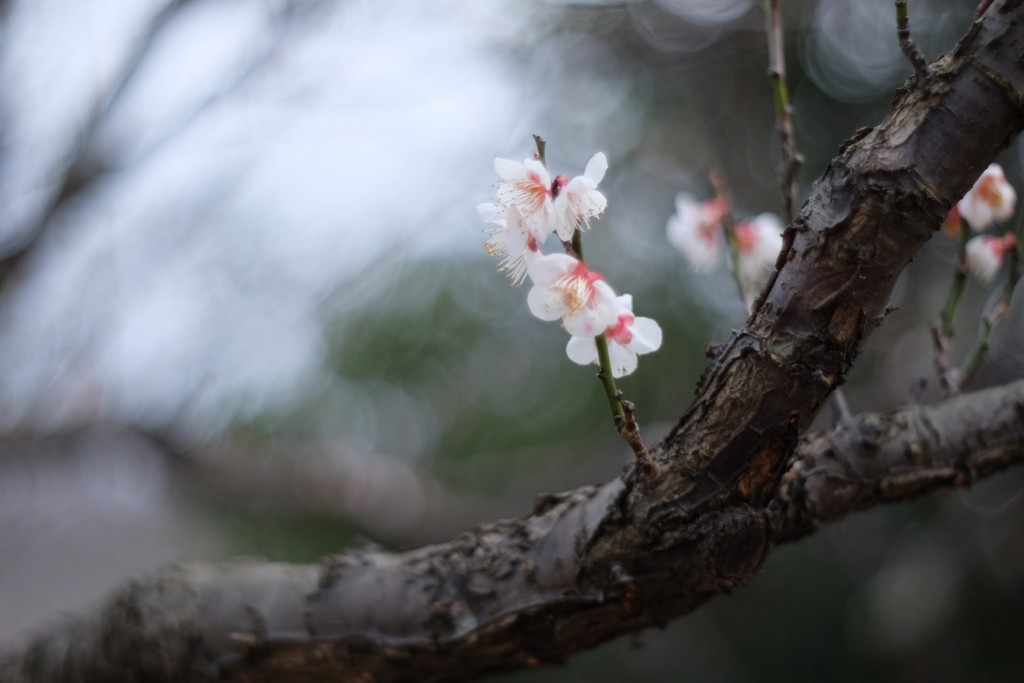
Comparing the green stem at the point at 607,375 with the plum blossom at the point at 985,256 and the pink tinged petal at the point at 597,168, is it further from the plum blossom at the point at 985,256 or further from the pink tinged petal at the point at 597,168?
the plum blossom at the point at 985,256

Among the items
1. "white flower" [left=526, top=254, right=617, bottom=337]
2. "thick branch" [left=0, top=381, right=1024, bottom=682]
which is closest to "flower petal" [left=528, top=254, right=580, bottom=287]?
"white flower" [left=526, top=254, right=617, bottom=337]

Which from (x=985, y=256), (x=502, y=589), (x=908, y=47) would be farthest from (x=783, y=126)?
(x=502, y=589)

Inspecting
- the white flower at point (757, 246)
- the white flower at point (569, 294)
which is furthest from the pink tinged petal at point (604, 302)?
the white flower at point (757, 246)

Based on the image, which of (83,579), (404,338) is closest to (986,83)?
(404,338)

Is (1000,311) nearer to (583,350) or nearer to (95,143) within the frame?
(583,350)

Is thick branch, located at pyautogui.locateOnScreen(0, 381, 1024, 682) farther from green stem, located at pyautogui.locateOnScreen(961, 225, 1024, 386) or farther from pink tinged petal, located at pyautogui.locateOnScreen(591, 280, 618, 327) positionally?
pink tinged petal, located at pyautogui.locateOnScreen(591, 280, 618, 327)
